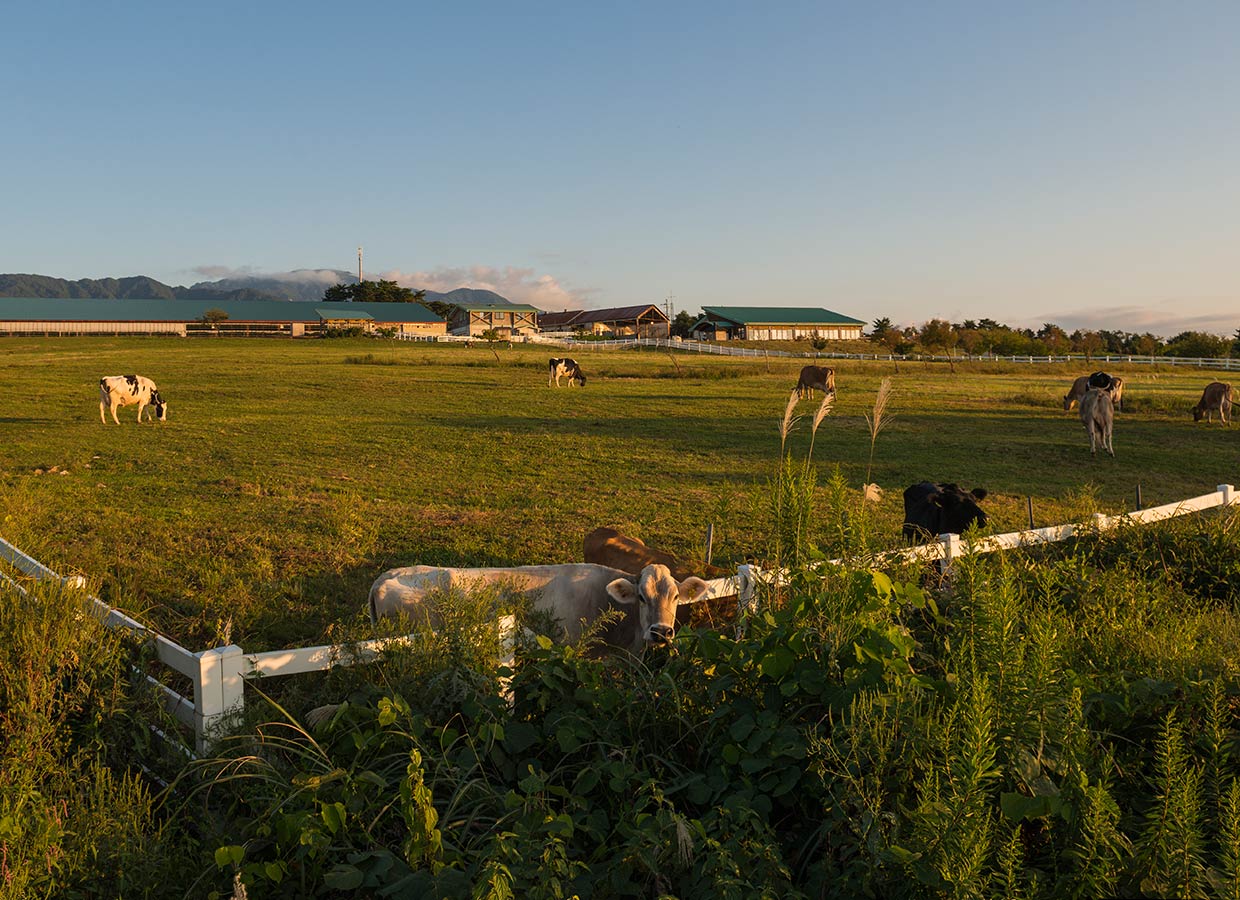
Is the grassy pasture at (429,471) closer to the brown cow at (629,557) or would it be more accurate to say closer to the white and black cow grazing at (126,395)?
the white and black cow grazing at (126,395)

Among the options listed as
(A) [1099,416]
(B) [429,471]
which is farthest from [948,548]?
(A) [1099,416]

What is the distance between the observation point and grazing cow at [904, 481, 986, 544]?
10.7m

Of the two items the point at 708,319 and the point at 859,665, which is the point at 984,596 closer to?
the point at 859,665

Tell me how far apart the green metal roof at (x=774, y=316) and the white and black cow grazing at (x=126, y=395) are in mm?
87644

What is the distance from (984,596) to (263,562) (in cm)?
732

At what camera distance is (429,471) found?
Result: 1591cm

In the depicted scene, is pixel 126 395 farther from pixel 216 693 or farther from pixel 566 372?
pixel 216 693

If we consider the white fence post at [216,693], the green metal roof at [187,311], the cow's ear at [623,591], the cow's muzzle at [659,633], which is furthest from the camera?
the green metal roof at [187,311]

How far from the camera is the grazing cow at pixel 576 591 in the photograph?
648 cm

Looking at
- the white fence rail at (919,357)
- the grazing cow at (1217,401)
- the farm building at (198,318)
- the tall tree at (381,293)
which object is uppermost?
the tall tree at (381,293)

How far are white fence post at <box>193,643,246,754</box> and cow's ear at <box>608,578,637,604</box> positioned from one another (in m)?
2.87

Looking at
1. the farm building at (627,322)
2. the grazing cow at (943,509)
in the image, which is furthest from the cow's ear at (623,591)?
the farm building at (627,322)

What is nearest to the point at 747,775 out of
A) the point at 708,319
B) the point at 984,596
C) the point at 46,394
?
the point at 984,596

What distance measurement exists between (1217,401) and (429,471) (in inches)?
879
